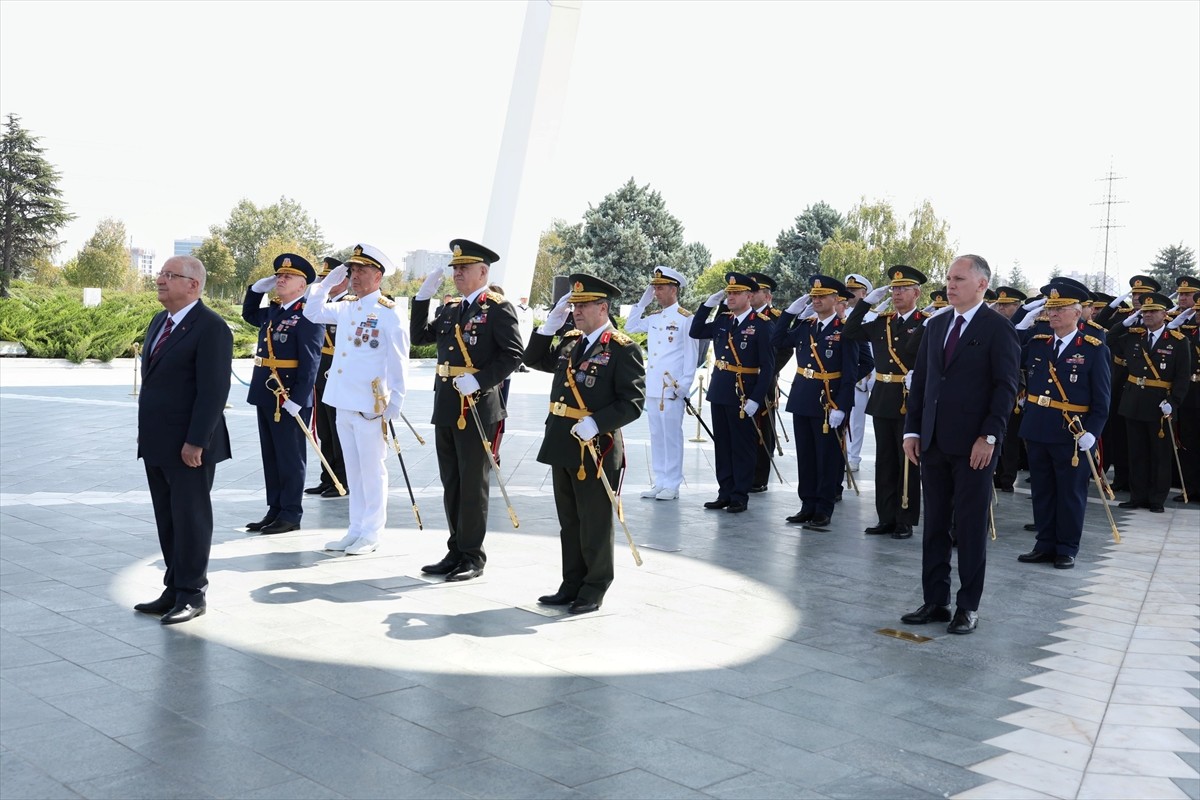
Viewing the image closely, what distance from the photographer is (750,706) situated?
14.6ft

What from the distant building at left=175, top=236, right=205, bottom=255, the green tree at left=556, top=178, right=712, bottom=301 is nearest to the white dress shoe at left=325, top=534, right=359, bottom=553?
the green tree at left=556, top=178, right=712, bottom=301

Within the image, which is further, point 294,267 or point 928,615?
point 294,267

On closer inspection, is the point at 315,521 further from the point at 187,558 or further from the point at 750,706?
the point at 750,706

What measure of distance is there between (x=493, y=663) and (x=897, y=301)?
468 cm

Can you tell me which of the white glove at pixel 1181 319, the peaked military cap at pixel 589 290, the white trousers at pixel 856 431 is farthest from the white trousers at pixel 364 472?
the white glove at pixel 1181 319

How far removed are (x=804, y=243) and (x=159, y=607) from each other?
170 feet

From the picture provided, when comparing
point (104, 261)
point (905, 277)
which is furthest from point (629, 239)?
point (905, 277)

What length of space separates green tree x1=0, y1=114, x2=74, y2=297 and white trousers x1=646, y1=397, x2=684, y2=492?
164 feet

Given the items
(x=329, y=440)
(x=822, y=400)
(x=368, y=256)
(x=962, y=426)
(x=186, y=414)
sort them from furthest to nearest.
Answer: (x=329, y=440), (x=822, y=400), (x=368, y=256), (x=962, y=426), (x=186, y=414)

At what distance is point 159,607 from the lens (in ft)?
18.1

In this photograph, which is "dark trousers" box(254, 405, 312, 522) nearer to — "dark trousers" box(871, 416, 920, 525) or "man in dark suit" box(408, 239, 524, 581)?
"man in dark suit" box(408, 239, 524, 581)

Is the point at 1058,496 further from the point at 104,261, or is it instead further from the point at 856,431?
the point at 104,261

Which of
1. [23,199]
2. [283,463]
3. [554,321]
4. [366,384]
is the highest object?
[23,199]

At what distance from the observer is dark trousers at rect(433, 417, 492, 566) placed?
256 inches
